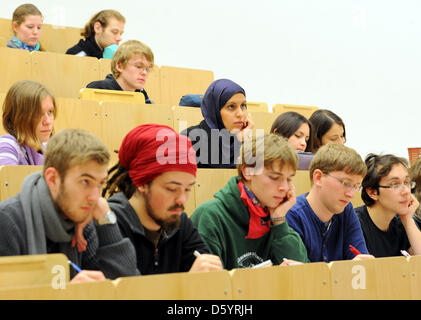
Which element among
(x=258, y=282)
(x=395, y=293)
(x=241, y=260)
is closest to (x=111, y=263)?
(x=258, y=282)

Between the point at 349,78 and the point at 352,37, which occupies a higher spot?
the point at 352,37

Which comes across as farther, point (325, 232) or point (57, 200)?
point (325, 232)

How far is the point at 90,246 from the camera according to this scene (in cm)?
130

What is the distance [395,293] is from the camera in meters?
1.40

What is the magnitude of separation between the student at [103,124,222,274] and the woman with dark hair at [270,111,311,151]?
1.06m

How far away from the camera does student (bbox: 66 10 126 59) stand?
10.7ft

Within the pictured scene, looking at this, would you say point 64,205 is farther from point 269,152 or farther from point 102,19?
point 102,19

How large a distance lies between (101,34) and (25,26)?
0.40m

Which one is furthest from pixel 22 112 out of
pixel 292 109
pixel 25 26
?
pixel 292 109

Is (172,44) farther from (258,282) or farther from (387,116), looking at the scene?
(258,282)

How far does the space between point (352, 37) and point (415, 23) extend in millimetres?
410
